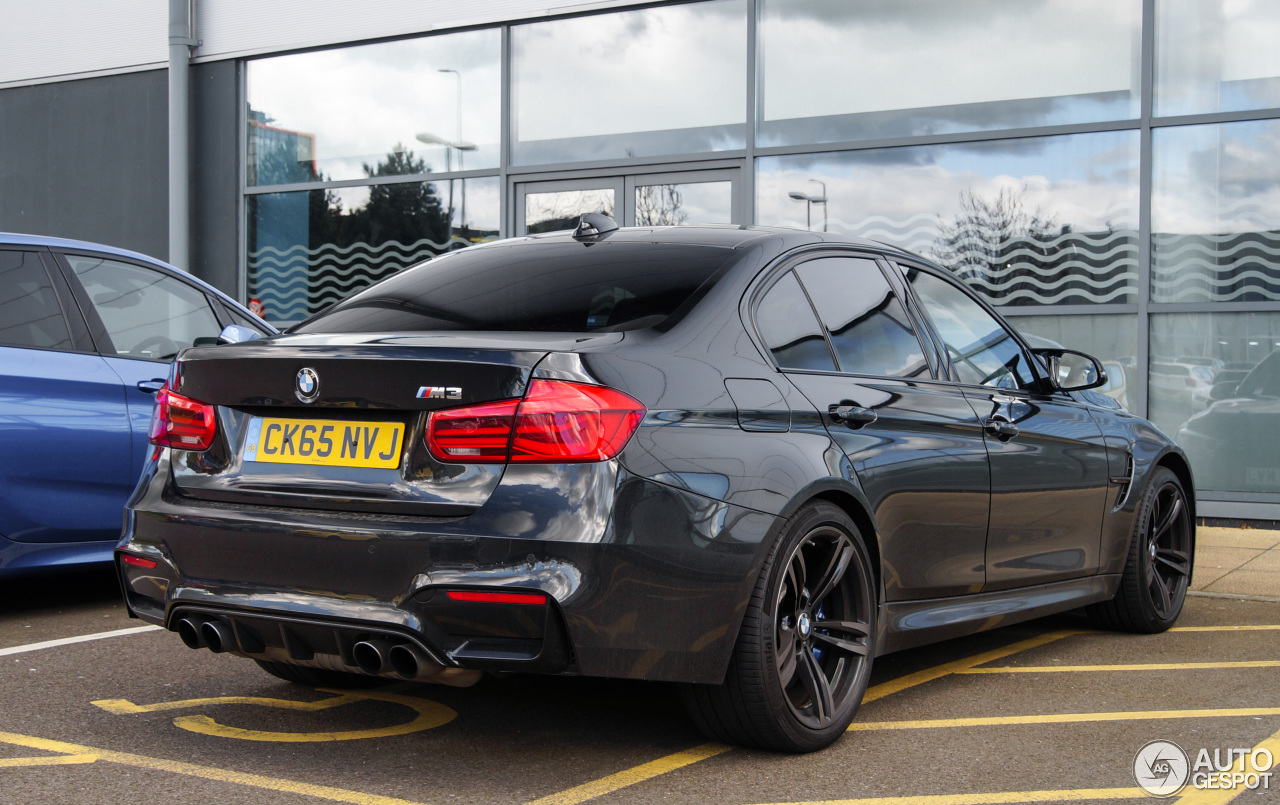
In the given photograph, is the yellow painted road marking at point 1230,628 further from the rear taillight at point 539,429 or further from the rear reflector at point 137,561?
the rear reflector at point 137,561

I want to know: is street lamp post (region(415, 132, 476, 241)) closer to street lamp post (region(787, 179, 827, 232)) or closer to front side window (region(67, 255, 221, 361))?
street lamp post (region(787, 179, 827, 232))

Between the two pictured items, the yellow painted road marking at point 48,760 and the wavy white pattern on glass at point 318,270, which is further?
the wavy white pattern on glass at point 318,270

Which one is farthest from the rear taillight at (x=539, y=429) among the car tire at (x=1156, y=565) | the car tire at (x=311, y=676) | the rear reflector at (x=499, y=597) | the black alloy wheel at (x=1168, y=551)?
the black alloy wheel at (x=1168, y=551)

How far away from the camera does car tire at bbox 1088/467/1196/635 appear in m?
5.46

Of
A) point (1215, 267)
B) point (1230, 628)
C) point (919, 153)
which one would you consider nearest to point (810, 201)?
point (919, 153)

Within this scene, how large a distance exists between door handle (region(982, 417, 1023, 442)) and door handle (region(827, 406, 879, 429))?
2.45 feet

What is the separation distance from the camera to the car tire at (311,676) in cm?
435

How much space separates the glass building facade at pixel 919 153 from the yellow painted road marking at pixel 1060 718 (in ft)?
19.3

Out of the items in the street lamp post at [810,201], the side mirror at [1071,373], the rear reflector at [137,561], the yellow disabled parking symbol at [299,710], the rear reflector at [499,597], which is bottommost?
the yellow disabled parking symbol at [299,710]

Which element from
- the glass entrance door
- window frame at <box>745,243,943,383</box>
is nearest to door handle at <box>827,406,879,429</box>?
window frame at <box>745,243,943,383</box>

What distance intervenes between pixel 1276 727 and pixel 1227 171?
6.55m

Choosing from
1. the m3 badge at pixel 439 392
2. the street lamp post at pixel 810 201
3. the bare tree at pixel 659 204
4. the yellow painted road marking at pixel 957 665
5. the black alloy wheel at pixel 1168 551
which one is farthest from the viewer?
the bare tree at pixel 659 204

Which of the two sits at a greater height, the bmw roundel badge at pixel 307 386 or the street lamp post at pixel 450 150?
the street lamp post at pixel 450 150

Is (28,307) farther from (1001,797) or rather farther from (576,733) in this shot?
(1001,797)
